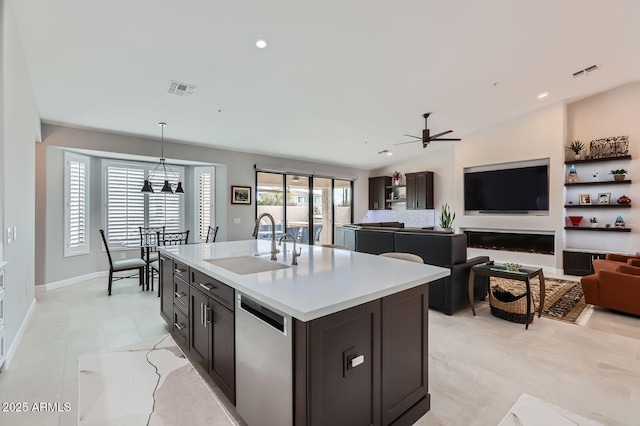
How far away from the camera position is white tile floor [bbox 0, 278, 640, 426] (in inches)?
78.1

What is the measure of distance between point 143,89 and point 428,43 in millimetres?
3592

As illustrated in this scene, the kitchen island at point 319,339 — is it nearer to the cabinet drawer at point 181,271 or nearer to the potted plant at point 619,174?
the cabinet drawer at point 181,271

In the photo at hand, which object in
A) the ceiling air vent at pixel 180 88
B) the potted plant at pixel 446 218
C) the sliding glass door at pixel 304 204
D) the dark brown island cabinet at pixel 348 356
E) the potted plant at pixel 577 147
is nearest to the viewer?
the dark brown island cabinet at pixel 348 356

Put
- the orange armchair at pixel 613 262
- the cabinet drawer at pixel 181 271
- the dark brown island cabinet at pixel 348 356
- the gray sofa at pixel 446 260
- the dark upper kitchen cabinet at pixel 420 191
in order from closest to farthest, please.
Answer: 1. the dark brown island cabinet at pixel 348 356
2. the cabinet drawer at pixel 181 271
3. the gray sofa at pixel 446 260
4. the orange armchair at pixel 613 262
5. the dark upper kitchen cabinet at pixel 420 191

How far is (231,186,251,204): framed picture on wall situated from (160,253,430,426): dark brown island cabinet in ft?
14.7

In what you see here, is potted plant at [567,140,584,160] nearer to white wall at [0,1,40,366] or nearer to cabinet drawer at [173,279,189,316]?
cabinet drawer at [173,279,189,316]

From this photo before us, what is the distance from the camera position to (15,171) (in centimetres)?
279

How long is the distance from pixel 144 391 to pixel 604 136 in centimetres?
839

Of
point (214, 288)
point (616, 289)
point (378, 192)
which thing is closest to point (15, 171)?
point (214, 288)

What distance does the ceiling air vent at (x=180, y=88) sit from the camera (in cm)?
374

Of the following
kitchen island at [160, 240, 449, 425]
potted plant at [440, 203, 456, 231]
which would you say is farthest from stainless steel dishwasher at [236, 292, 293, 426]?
potted plant at [440, 203, 456, 231]

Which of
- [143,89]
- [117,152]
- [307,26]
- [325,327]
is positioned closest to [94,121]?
[117,152]

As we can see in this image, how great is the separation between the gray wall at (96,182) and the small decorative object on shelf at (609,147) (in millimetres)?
6387

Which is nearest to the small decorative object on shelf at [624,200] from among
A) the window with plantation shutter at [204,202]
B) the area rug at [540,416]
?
the area rug at [540,416]
